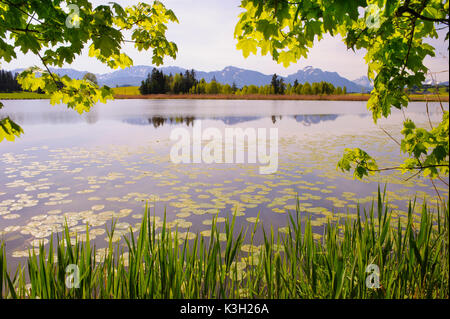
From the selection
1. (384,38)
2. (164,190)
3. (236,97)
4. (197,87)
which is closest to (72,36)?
(384,38)

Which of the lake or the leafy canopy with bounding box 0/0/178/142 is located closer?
the leafy canopy with bounding box 0/0/178/142

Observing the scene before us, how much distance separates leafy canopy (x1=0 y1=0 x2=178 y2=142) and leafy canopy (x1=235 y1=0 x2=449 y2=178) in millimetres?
Result: 1191

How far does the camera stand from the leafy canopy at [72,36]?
2391 millimetres

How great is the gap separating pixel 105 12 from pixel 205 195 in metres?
3.47

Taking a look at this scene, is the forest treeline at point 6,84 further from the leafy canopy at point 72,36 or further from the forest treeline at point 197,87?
the leafy canopy at point 72,36

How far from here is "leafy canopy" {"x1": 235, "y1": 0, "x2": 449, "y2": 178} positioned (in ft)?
6.27

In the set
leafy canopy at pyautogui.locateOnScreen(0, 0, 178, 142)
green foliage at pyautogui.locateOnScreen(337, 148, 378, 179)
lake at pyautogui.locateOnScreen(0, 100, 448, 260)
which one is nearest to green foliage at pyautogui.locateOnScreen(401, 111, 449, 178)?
green foliage at pyautogui.locateOnScreen(337, 148, 378, 179)

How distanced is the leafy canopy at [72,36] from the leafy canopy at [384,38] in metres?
1.19

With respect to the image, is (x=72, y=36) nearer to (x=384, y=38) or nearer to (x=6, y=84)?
(x=384, y=38)

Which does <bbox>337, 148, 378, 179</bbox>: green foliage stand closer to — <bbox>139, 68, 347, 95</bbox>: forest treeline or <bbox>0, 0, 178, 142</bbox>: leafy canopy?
<bbox>0, 0, 178, 142</bbox>: leafy canopy

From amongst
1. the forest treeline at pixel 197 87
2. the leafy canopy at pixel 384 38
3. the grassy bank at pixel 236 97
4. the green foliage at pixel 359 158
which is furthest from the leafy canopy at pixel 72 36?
the forest treeline at pixel 197 87

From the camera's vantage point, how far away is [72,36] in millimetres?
2453
